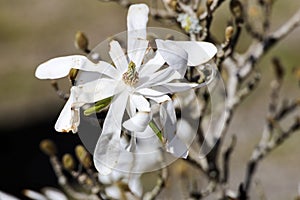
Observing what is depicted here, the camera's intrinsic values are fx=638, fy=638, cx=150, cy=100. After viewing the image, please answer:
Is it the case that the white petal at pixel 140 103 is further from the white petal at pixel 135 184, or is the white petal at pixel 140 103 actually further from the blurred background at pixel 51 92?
the blurred background at pixel 51 92

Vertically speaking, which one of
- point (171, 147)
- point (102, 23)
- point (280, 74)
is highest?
point (171, 147)

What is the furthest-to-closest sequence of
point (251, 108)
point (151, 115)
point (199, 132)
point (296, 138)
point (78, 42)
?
point (251, 108) → point (296, 138) → point (199, 132) → point (78, 42) → point (151, 115)

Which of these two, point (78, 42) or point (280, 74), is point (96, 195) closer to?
point (78, 42)

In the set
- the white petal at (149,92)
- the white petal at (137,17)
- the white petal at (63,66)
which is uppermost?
the white petal at (137,17)

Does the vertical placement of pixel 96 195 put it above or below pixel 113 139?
below

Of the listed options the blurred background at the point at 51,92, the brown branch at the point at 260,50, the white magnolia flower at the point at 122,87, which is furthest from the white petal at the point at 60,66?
the blurred background at the point at 51,92

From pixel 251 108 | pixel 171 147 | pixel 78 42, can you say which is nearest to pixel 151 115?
pixel 171 147
